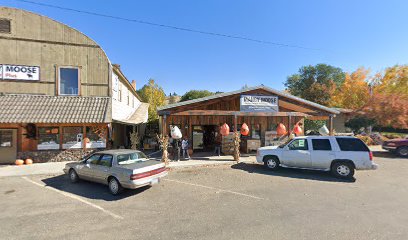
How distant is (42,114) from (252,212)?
12706mm

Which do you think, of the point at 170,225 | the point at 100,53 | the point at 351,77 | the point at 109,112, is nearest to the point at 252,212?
the point at 170,225

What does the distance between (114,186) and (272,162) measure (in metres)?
7.50

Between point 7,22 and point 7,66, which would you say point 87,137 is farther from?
point 7,22

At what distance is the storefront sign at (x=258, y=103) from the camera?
13992 mm

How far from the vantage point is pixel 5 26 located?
12.2 metres

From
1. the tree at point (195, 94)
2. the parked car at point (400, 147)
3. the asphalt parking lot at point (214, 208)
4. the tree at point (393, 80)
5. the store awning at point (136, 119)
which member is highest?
the tree at point (195, 94)

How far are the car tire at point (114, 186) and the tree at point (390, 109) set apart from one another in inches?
858

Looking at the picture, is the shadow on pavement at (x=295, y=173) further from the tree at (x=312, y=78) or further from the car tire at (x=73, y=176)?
the tree at (x=312, y=78)

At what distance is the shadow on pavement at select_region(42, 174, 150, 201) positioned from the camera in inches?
270

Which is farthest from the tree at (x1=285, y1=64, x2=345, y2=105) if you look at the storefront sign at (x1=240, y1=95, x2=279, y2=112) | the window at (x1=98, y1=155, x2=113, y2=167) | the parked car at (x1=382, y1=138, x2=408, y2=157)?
the window at (x1=98, y1=155, x2=113, y2=167)

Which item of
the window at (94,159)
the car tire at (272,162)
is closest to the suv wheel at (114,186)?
the window at (94,159)

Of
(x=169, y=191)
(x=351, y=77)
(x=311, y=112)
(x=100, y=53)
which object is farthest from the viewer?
(x=351, y=77)

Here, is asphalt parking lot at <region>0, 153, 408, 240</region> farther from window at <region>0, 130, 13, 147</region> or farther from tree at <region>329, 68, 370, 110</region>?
tree at <region>329, 68, 370, 110</region>

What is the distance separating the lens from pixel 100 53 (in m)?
13.3
